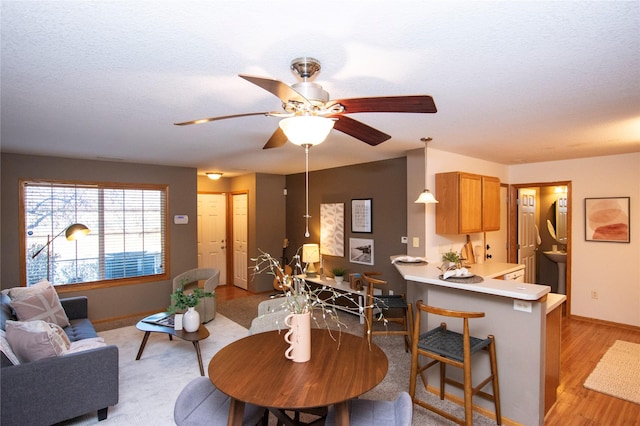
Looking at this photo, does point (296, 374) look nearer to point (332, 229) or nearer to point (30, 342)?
point (30, 342)

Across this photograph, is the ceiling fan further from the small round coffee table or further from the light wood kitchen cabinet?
the light wood kitchen cabinet

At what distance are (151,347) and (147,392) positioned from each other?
42.1 inches

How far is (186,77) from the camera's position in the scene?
1947 mm

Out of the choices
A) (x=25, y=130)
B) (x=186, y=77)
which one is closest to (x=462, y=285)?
(x=186, y=77)

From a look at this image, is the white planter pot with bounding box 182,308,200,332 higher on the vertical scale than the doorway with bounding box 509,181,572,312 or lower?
lower

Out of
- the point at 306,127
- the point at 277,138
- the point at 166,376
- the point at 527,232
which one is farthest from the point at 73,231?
the point at 527,232

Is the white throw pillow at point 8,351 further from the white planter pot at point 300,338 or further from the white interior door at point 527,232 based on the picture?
the white interior door at point 527,232

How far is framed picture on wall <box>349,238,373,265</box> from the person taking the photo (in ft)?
17.4

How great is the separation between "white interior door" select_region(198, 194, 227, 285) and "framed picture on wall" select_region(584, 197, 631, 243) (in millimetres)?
6431

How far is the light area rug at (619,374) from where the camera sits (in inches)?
118

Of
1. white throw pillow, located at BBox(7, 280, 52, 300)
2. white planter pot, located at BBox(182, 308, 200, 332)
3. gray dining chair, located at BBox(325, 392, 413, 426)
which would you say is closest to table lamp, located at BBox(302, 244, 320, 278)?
white planter pot, located at BBox(182, 308, 200, 332)

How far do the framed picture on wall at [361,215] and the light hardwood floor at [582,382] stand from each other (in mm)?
2836

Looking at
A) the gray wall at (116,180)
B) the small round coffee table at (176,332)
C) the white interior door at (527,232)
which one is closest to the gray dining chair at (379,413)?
the small round coffee table at (176,332)

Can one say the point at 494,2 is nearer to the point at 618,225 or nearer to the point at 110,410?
the point at 110,410
